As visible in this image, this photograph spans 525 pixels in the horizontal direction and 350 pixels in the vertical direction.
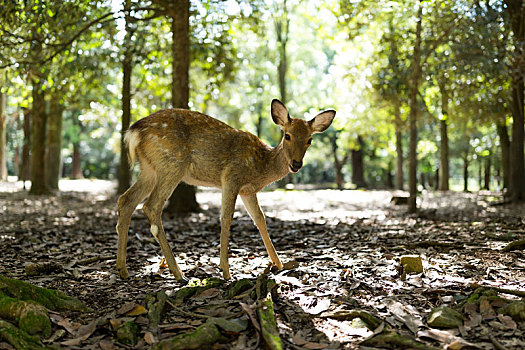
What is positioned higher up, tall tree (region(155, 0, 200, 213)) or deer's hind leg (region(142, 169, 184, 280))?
tall tree (region(155, 0, 200, 213))

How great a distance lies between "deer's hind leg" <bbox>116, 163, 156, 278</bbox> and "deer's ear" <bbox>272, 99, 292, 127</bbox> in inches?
57.1

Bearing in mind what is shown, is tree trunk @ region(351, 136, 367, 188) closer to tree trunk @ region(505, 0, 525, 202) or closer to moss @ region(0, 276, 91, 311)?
tree trunk @ region(505, 0, 525, 202)

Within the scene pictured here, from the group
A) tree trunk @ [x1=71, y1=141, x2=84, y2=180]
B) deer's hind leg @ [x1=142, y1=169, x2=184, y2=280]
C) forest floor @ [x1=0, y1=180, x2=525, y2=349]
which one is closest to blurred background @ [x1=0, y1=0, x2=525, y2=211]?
forest floor @ [x1=0, y1=180, x2=525, y2=349]

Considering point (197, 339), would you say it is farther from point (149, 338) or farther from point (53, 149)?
point (53, 149)

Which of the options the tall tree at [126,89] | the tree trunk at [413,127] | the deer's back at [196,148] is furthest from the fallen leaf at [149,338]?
the tree trunk at [413,127]

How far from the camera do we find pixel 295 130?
477 centimetres

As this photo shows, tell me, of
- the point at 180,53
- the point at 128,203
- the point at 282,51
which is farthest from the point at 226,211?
the point at 282,51

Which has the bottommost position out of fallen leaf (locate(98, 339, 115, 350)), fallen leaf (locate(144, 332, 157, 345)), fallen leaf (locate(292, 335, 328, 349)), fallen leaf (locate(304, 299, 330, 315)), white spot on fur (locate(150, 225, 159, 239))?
fallen leaf (locate(292, 335, 328, 349))

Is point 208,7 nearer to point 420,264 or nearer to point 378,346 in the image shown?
point 420,264

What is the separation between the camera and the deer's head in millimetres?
4691

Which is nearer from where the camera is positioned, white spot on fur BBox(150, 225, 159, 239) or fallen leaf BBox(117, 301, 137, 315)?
fallen leaf BBox(117, 301, 137, 315)

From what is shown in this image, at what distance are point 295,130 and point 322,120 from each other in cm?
37

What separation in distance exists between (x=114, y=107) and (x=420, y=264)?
15.7 m

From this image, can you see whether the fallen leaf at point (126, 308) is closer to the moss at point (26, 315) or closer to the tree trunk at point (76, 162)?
the moss at point (26, 315)
